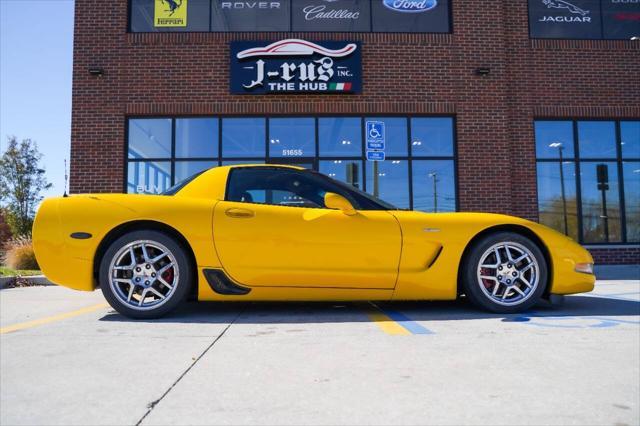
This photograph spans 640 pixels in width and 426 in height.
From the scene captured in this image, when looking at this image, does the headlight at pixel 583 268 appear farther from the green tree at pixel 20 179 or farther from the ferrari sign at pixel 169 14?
the green tree at pixel 20 179

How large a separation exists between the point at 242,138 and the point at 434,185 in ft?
14.0

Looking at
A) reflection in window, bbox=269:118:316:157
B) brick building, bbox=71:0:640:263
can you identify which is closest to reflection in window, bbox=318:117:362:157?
brick building, bbox=71:0:640:263

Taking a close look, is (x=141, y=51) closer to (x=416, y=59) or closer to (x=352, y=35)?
(x=352, y=35)

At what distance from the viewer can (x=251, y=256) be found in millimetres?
3613

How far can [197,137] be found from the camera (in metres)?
9.95

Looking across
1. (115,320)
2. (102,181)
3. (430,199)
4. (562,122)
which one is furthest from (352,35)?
(115,320)

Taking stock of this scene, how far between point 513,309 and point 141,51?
9.14 metres

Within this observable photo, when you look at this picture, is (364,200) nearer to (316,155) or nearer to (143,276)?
(143,276)

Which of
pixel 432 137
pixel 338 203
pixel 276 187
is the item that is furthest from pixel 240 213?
pixel 432 137

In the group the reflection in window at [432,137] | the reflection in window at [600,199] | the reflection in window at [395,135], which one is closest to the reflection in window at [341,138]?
the reflection in window at [395,135]

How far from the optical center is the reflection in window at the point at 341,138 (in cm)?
998

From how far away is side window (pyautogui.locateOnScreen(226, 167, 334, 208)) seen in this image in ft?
12.7

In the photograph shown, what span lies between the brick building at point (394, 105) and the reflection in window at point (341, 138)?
2 cm

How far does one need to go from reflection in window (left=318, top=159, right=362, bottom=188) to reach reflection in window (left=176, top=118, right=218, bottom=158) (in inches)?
93.4
